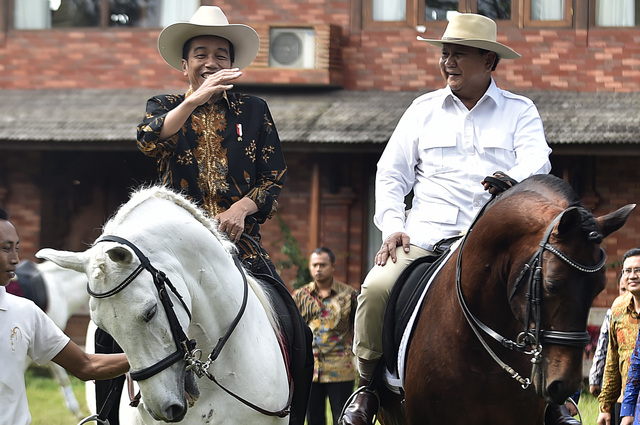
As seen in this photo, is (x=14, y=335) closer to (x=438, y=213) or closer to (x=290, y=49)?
(x=438, y=213)

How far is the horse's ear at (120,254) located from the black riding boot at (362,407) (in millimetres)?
1900

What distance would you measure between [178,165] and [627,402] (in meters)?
3.39

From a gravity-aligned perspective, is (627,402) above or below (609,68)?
below

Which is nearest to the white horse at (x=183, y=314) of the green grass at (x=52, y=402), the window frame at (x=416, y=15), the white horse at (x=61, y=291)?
the green grass at (x=52, y=402)

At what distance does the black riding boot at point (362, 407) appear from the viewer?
5266 millimetres

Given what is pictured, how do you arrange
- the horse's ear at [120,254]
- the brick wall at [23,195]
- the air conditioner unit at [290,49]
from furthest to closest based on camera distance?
1. the brick wall at [23,195]
2. the air conditioner unit at [290,49]
3. the horse's ear at [120,254]

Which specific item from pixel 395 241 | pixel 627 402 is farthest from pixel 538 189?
pixel 627 402

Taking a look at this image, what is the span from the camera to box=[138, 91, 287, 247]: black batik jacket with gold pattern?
17.0ft

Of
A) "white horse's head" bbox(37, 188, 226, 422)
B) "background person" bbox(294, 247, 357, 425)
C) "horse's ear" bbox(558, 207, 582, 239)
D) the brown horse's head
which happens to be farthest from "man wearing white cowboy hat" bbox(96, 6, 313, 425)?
"background person" bbox(294, 247, 357, 425)

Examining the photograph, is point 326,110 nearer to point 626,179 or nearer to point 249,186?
point 626,179

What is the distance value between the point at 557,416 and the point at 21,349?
253 centimetres

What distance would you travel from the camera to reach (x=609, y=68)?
588 inches

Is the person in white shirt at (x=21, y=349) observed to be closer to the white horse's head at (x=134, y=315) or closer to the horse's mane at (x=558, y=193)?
the white horse's head at (x=134, y=315)

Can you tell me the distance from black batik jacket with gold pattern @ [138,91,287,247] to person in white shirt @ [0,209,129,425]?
1012 mm
